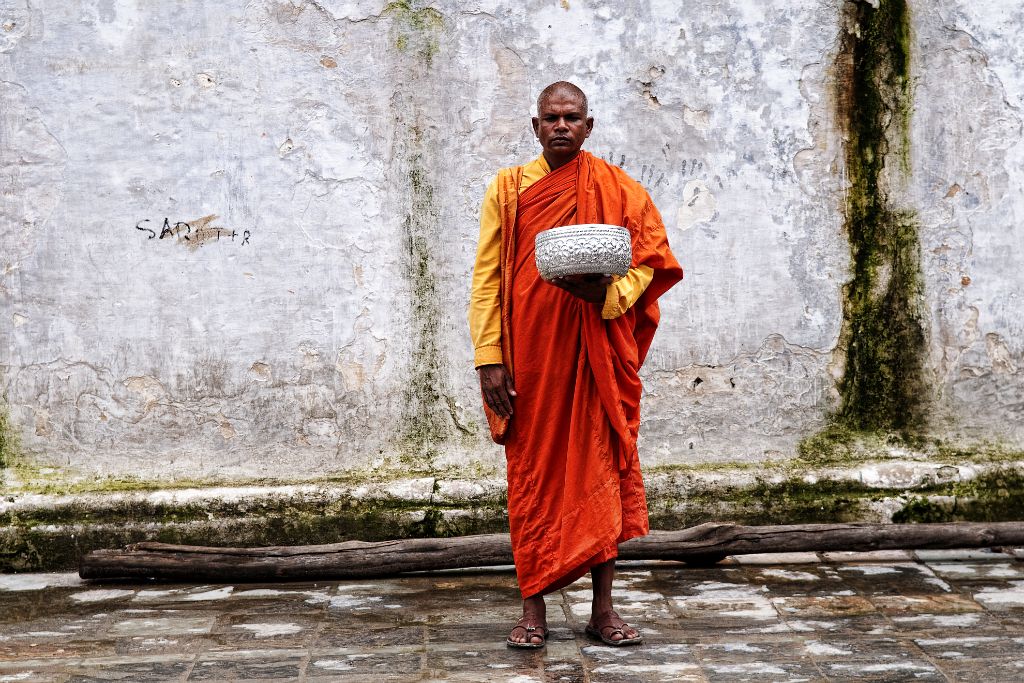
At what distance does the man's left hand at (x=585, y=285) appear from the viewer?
3312 mm

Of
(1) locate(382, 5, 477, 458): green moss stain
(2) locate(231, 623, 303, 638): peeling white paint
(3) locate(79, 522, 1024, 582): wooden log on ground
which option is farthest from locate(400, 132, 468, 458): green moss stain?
(2) locate(231, 623, 303, 638): peeling white paint

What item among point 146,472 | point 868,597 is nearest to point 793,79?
point 868,597

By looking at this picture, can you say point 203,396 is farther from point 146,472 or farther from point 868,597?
point 868,597

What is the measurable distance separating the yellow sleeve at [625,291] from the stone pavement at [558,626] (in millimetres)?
1028

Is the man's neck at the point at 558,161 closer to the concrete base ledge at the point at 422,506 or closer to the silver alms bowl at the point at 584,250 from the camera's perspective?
the silver alms bowl at the point at 584,250

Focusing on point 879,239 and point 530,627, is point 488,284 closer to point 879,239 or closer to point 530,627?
point 530,627

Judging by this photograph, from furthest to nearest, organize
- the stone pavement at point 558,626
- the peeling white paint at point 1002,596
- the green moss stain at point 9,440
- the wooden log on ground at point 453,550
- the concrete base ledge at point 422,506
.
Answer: the green moss stain at point 9,440, the concrete base ledge at point 422,506, the wooden log on ground at point 453,550, the peeling white paint at point 1002,596, the stone pavement at point 558,626

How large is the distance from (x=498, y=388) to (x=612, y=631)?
82 cm

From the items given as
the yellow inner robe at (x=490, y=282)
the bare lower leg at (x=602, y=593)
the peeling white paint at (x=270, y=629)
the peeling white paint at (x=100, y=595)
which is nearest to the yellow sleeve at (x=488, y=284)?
the yellow inner robe at (x=490, y=282)

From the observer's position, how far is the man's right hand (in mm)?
3529

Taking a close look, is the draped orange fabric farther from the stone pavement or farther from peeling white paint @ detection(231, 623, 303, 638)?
peeling white paint @ detection(231, 623, 303, 638)

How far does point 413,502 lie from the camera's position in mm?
4812

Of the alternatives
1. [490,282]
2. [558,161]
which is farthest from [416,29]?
[490,282]

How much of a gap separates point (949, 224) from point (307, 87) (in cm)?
279
